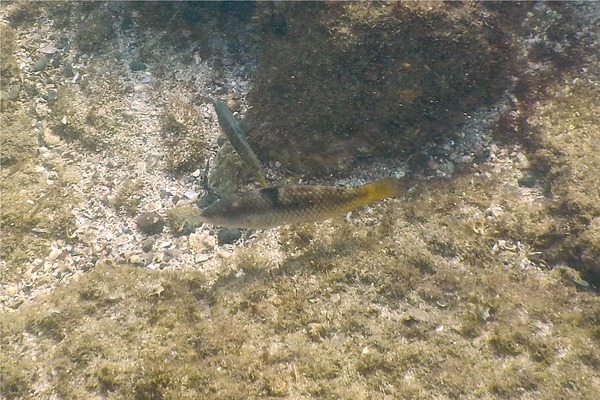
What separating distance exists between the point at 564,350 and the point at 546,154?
5.87ft

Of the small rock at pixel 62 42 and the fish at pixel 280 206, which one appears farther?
the small rock at pixel 62 42

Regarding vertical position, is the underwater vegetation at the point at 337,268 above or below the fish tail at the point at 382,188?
below

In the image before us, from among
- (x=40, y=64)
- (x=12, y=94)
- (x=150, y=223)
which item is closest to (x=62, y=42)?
(x=40, y=64)

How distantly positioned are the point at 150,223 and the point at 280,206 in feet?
5.32

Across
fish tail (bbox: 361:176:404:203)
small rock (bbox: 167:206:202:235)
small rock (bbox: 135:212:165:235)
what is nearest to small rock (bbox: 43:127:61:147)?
small rock (bbox: 135:212:165:235)

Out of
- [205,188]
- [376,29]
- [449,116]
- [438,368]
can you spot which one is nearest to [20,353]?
[205,188]

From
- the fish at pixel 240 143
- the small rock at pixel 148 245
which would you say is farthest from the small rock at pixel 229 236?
the small rock at pixel 148 245

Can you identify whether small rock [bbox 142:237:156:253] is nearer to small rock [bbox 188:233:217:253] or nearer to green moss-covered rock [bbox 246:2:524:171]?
small rock [bbox 188:233:217:253]

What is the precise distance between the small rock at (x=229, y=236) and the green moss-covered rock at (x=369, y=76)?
0.88 metres

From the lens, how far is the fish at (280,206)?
10.4 ft

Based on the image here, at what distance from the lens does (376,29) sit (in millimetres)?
3768

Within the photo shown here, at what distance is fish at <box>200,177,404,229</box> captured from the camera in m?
3.18

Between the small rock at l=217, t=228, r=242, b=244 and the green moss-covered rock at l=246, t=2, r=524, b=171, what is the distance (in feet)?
2.87

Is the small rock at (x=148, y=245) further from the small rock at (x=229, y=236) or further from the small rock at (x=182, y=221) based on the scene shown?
the small rock at (x=229, y=236)
